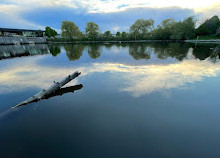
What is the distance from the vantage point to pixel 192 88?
28.3ft

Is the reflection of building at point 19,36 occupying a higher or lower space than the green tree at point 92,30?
lower

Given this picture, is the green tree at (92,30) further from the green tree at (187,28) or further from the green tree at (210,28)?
the green tree at (210,28)

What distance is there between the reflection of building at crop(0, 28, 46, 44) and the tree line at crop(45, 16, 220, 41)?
30505 millimetres

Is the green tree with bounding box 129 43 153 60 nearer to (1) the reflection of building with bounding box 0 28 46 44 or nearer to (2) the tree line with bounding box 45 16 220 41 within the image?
(2) the tree line with bounding box 45 16 220 41

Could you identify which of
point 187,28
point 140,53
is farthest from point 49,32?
point 187,28

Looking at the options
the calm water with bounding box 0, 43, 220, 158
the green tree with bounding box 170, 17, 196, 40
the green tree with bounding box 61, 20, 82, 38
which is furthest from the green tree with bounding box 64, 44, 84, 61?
the green tree with bounding box 61, 20, 82, 38

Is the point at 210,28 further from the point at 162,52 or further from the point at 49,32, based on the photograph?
the point at 49,32

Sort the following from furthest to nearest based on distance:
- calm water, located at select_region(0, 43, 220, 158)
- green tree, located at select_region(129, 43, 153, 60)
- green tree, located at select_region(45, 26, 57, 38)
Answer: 1. green tree, located at select_region(45, 26, 57, 38)
2. green tree, located at select_region(129, 43, 153, 60)
3. calm water, located at select_region(0, 43, 220, 158)

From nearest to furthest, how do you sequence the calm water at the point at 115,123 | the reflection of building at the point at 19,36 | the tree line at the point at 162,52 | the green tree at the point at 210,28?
the calm water at the point at 115,123 < the tree line at the point at 162,52 < the reflection of building at the point at 19,36 < the green tree at the point at 210,28

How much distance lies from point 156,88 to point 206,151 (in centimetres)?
532

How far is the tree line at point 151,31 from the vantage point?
80262 mm

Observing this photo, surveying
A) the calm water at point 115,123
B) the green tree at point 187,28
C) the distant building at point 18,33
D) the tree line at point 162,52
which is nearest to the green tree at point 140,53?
the tree line at point 162,52

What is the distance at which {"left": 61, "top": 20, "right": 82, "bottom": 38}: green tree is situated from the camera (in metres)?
113

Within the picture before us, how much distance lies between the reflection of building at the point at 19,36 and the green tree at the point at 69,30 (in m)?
31.5
